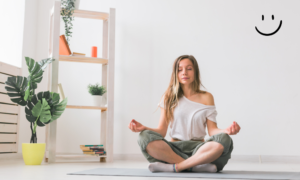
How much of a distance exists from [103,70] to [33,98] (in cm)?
86

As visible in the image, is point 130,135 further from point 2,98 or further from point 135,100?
point 2,98

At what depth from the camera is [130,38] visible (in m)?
3.46

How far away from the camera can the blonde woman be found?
1672 millimetres

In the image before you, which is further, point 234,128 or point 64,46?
point 64,46

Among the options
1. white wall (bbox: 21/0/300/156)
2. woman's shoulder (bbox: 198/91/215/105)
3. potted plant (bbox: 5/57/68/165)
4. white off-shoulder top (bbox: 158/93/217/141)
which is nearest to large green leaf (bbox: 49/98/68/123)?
potted plant (bbox: 5/57/68/165)

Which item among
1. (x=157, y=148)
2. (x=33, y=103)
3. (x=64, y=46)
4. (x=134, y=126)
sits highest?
(x=64, y=46)

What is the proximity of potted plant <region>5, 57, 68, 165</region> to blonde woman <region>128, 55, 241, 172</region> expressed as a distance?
1108mm

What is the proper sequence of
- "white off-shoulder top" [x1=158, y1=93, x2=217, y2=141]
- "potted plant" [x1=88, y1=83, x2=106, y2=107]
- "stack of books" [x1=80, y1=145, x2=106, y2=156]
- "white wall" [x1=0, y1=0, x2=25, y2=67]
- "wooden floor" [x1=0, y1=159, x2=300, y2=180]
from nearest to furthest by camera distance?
1. "wooden floor" [x1=0, y1=159, x2=300, y2=180]
2. "white off-shoulder top" [x1=158, y1=93, x2=217, y2=141]
3. "stack of books" [x1=80, y1=145, x2=106, y2=156]
4. "potted plant" [x1=88, y1=83, x2=106, y2=107]
5. "white wall" [x1=0, y1=0, x2=25, y2=67]

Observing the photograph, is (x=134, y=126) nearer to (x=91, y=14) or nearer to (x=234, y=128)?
(x=234, y=128)

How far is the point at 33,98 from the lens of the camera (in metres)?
2.65

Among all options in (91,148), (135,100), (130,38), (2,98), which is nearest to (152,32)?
(130,38)

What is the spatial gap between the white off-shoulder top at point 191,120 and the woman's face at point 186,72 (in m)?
0.14

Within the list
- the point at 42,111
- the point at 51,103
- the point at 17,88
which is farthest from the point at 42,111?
the point at 17,88

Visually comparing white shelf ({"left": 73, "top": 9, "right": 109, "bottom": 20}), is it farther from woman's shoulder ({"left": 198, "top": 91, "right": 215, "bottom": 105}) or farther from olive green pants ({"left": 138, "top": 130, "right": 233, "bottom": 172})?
olive green pants ({"left": 138, "top": 130, "right": 233, "bottom": 172})
